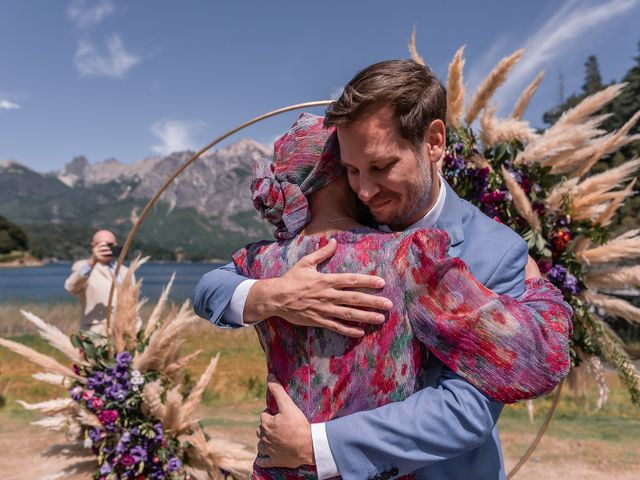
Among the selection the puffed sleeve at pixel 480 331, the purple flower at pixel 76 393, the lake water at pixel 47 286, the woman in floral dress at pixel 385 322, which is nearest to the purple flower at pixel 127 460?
the purple flower at pixel 76 393

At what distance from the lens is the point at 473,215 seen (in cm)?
189

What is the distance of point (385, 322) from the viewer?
4.98 ft

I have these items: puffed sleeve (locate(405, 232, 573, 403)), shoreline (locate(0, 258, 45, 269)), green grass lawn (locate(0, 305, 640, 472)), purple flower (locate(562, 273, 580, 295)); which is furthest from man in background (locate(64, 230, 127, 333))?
shoreline (locate(0, 258, 45, 269))

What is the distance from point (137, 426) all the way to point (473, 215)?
367cm

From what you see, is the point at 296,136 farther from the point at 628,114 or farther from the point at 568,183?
the point at 628,114

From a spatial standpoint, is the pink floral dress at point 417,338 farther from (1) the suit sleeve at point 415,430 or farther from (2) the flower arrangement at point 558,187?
(2) the flower arrangement at point 558,187

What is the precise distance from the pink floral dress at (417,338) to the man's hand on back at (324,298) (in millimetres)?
34

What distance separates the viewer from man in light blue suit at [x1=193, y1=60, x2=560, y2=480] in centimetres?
148

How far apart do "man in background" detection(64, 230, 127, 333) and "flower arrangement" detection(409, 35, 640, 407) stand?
4.92 meters

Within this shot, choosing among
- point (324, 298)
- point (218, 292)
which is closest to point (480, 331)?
point (324, 298)

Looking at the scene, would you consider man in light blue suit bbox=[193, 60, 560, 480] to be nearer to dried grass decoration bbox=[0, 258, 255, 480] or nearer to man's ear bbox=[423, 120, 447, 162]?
man's ear bbox=[423, 120, 447, 162]

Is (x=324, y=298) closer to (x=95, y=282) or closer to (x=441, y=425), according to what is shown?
(x=441, y=425)

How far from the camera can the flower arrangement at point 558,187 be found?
3355mm

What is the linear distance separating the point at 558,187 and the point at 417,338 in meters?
2.52
